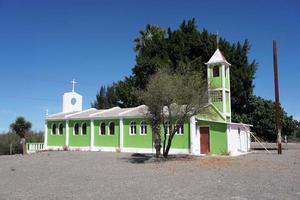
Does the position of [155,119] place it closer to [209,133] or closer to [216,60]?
[209,133]

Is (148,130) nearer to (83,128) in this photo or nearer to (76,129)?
(83,128)

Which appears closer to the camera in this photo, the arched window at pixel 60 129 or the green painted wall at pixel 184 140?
the green painted wall at pixel 184 140

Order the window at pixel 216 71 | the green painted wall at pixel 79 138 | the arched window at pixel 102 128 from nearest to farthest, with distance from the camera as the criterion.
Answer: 1. the window at pixel 216 71
2. the arched window at pixel 102 128
3. the green painted wall at pixel 79 138

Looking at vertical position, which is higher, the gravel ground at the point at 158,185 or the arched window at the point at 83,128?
the arched window at the point at 83,128

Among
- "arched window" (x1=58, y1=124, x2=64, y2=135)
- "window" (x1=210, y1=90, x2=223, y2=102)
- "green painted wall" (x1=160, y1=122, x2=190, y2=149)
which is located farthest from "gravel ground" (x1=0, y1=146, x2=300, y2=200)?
"arched window" (x1=58, y1=124, x2=64, y2=135)

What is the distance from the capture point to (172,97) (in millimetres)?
21312

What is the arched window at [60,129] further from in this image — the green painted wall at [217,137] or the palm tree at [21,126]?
the green painted wall at [217,137]

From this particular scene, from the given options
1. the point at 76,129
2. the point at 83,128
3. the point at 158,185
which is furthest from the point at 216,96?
the point at 158,185

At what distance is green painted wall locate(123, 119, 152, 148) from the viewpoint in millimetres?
28961

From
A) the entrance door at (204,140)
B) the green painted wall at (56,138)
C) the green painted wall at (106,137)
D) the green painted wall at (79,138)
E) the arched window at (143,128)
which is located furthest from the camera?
the green painted wall at (56,138)

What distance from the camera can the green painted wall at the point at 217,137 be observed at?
87.6 feet

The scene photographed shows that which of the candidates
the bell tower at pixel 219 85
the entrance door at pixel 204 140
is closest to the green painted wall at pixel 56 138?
the entrance door at pixel 204 140

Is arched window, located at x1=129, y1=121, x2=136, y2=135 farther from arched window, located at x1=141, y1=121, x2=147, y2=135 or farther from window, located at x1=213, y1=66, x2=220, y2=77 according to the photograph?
window, located at x1=213, y1=66, x2=220, y2=77

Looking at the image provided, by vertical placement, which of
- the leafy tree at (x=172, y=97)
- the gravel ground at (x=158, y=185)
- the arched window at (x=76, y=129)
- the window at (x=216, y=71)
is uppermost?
the window at (x=216, y=71)
